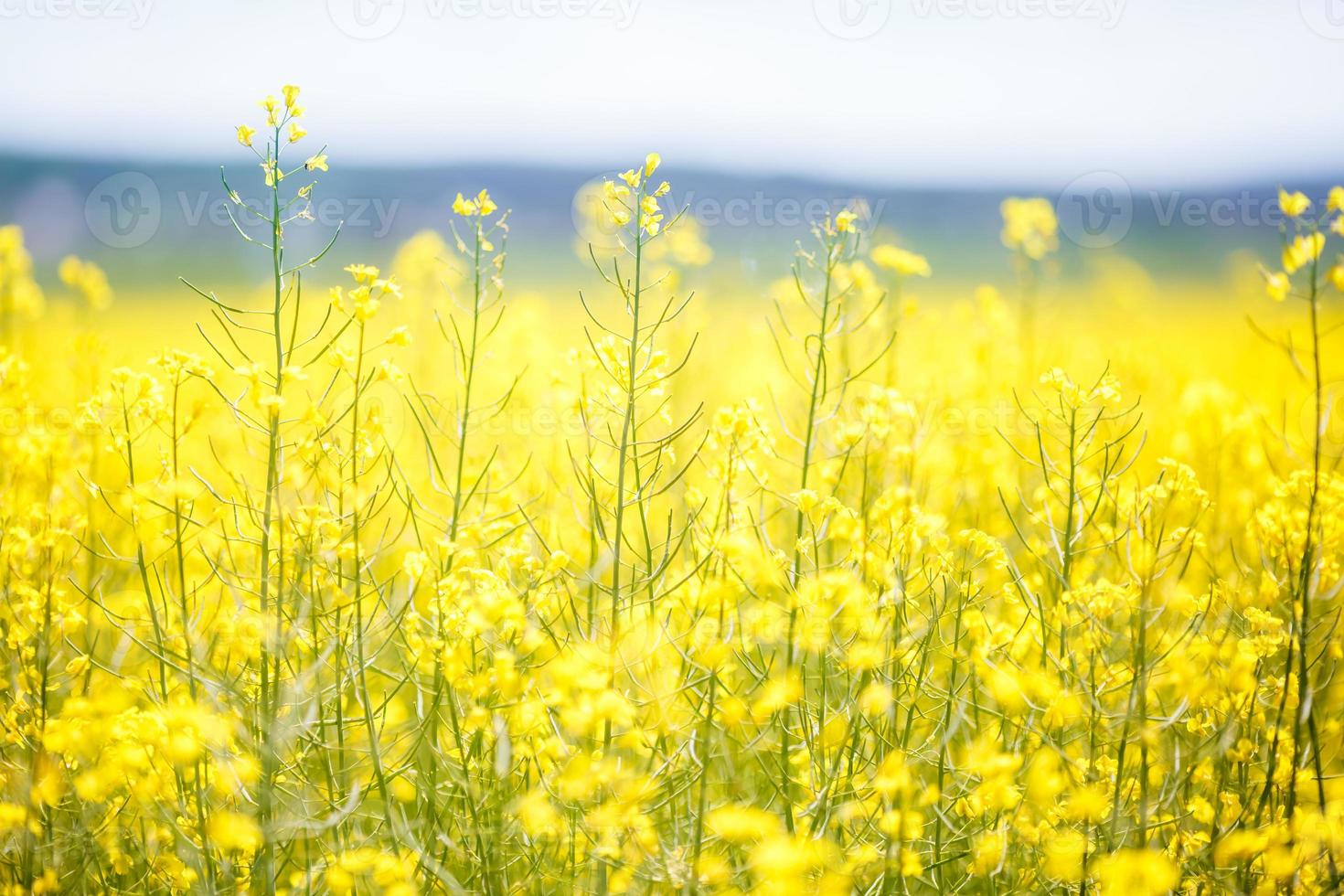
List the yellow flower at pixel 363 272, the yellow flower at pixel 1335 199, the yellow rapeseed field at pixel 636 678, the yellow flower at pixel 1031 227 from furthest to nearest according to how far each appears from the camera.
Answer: the yellow flower at pixel 1031 227 → the yellow flower at pixel 363 272 → the yellow flower at pixel 1335 199 → the yellow rapeseed field at pixel 636 678

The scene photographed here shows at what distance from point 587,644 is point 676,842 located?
2.22 feet

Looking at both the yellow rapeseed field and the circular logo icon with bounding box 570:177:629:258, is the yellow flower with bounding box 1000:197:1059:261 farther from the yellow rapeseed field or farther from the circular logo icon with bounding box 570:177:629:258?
the yellow rapeseed field

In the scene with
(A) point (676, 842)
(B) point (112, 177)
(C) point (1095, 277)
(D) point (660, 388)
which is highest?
(B) point (112, 177)

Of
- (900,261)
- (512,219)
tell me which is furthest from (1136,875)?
(512,219)

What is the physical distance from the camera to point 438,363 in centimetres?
1016

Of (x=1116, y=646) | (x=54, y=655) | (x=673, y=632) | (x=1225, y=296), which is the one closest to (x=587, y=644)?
(x=673, y=632)

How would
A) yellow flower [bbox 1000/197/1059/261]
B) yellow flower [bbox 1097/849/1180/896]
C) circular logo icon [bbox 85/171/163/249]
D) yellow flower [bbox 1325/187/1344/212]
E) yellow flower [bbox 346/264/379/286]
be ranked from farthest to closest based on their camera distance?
1. circular logo icon [bbox 85/171/163/249]
2. yellow flower [bbox 1000/197/1059/261]
3. yellow flower [bbox 346/264/379/286]
4. yellow flower [bbox 1325/187/1344/212]
5. yellow flower [bbox 1097/849/1180/896]

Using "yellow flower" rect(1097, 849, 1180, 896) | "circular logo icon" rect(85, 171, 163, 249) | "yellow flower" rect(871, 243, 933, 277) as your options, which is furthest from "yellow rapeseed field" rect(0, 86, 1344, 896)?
"circular logo icon" rect(85, 171, 163, 249)

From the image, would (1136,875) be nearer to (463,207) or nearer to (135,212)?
(463,207)

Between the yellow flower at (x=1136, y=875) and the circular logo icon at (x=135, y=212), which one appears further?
the circular logo icon at (x=135, y=212)

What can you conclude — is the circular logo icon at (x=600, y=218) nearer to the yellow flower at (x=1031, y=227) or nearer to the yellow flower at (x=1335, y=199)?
the yellow flower at (x=1335, y=199)

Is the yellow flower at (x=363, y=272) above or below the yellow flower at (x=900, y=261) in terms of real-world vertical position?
below

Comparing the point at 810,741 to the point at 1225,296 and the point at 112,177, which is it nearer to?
the point at 1225,296

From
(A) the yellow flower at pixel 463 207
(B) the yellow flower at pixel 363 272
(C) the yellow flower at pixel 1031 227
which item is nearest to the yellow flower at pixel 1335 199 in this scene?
(A) the yellow flower at pixel 463 207
